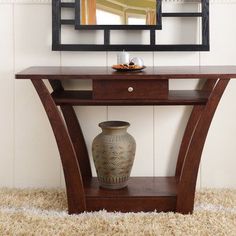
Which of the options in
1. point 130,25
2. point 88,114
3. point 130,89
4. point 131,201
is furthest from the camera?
point 88,114

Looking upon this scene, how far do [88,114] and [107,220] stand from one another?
2.23ft

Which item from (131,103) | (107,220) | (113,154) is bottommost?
(107,220)

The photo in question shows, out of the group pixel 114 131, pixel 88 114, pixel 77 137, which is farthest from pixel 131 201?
pixel 88 114

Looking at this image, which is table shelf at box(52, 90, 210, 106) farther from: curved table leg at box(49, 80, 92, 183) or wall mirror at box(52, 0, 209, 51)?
wall mirror at box(52, 0, 209, 51)

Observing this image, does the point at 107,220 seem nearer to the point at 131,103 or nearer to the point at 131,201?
the point at 131,201

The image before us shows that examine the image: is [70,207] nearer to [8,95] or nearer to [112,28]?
[8,95]

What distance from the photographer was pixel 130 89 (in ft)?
7.14

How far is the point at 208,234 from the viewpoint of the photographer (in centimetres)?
207

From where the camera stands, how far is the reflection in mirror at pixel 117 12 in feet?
8.18

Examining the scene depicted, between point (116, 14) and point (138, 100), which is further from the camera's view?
point (116, 14)

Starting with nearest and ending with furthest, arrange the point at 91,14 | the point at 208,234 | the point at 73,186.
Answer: the point at 208,234 → the point at 73,186 → the point at 91,14

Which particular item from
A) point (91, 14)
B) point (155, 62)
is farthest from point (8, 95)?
point (155, 62)

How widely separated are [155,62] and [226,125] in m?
0.54

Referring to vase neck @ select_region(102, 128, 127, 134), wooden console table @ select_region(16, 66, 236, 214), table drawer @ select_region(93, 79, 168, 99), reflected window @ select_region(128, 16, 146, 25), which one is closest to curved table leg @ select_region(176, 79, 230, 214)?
wooden console table @ select_region(16, 66, 236, 214)
